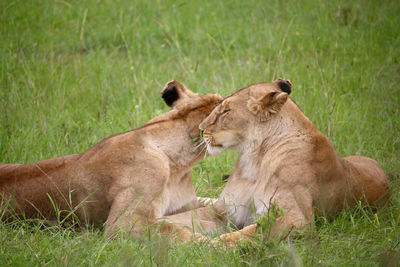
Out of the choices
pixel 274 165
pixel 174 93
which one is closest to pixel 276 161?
pixel 274 165

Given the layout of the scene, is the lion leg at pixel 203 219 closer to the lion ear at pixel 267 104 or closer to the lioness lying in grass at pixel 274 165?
the lioness lying in grass at pixel 274 165

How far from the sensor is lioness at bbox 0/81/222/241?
143 inches

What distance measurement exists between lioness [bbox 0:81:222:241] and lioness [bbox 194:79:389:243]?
21cm

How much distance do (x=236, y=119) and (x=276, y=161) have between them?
41cm

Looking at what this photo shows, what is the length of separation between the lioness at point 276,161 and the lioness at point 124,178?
0.70 feet

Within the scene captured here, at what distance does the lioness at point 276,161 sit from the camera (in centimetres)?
363

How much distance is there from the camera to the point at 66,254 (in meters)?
3.13

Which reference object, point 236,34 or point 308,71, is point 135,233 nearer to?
point 308,71

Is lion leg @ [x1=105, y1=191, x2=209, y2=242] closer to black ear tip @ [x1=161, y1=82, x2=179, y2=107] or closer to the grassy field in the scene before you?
the grassy field

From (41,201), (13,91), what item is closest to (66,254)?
(41,201)

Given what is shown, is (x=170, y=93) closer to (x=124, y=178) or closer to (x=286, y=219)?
(x=124, y=178)

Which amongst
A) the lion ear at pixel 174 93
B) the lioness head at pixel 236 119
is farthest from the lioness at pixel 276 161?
the lion ear at pixel 174 93

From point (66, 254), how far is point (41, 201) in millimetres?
779

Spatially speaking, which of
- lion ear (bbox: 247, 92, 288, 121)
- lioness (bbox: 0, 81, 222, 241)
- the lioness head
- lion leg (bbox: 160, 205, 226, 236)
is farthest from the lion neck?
lion ear (bbox: 247, 92, 288, 121)
